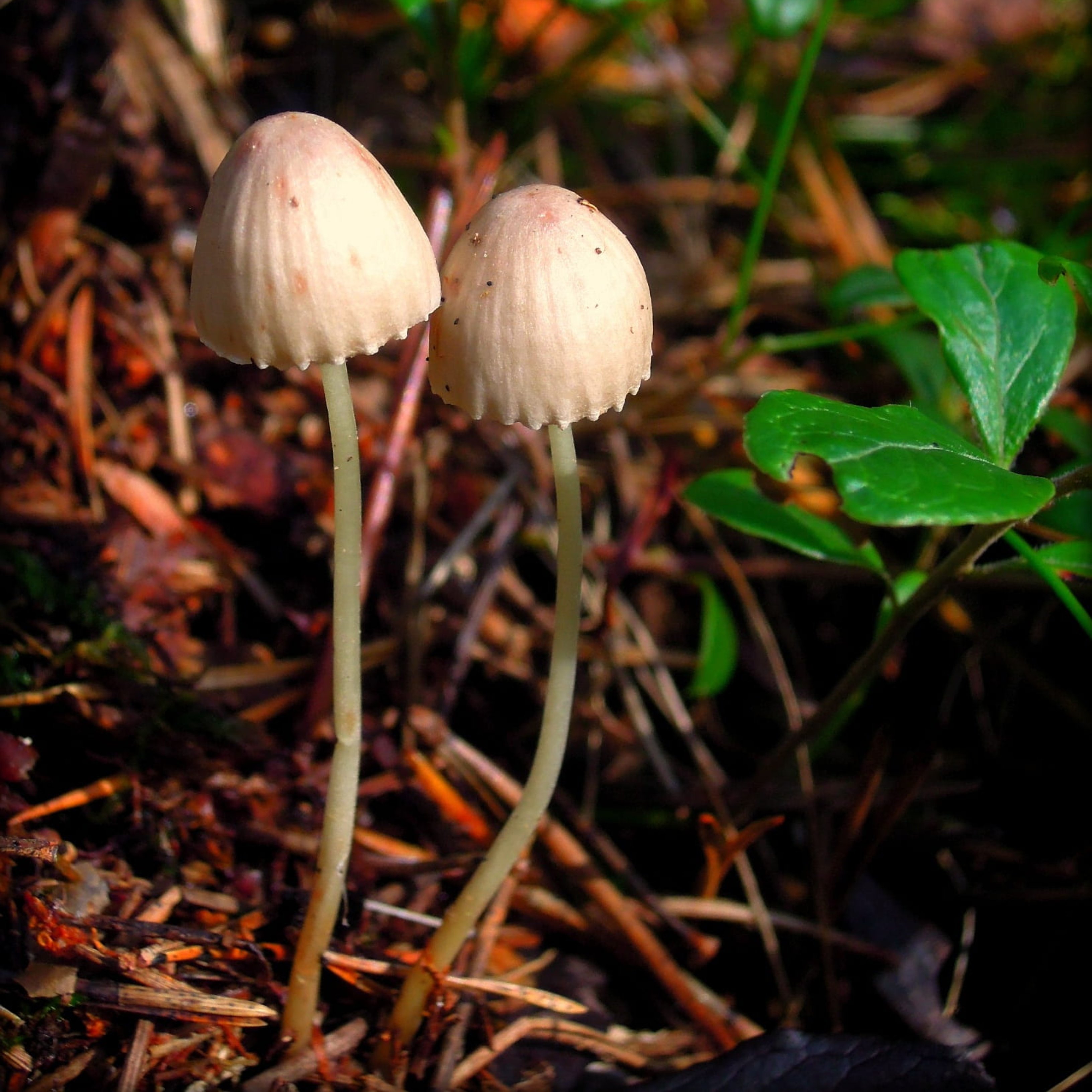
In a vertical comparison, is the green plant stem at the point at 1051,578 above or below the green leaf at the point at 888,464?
below

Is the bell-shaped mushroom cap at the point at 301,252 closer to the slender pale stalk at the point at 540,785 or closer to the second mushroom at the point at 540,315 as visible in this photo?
the second mushroom at the point at 540,315

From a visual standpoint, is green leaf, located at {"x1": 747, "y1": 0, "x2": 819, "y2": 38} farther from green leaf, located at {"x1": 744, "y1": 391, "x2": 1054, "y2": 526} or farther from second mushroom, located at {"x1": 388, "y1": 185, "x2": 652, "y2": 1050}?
green leaf, located at {"x1": 744, "y1": 391, "x2": 1054, "y2": 526}

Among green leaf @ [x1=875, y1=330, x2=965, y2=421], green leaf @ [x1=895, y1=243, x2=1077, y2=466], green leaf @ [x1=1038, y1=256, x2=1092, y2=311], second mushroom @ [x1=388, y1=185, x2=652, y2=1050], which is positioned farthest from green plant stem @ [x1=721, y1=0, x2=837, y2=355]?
second mushroom @ [x1=388, y1=185, x2=652, y2=1050]

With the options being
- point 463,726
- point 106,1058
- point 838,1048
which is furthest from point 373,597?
point 838,1048

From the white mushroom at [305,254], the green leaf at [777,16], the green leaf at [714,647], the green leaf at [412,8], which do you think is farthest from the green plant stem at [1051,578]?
the green leaf at [412,8]

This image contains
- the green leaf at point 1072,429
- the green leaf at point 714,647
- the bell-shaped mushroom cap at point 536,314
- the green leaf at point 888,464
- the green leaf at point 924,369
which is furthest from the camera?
the green leaf at point 924,369

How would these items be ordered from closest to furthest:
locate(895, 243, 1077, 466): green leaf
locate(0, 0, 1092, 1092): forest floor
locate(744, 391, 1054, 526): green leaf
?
locate(744, 391, 1054, 526): green leaf
locate(895, 243, 1077, 466): green leaf
locate(0, 0, 1092, 1092): forest floor
